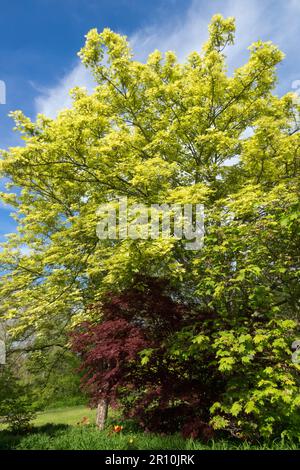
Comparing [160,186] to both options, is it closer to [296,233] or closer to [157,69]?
[296,233]

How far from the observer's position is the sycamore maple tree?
566cm

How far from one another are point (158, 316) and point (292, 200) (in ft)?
10.8

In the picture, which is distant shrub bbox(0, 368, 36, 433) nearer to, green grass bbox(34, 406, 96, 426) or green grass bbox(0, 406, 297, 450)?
green grass bbox(0, 406, 297, 450)

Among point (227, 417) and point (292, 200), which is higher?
point (292, 200)

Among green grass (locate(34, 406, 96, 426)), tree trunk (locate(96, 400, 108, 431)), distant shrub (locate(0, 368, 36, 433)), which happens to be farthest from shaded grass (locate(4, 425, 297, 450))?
green grass (locate(34, 406, 96, 426))

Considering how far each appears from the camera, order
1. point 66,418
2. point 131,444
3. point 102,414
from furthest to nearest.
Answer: point 66,418 < point 102,414 < point 131,444

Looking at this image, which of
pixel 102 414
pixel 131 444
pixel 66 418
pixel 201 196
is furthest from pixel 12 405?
pixel 201 196

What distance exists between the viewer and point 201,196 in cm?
625

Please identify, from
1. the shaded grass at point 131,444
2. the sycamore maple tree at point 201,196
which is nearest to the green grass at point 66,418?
the sycamore maple tree at point 201,196

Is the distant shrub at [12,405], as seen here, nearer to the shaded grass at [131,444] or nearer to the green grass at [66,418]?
the shaded grass at [131,444]

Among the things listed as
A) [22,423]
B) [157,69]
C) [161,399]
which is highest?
[157,69]

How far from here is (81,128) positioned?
7156 millimetres

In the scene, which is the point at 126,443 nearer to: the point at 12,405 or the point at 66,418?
the point at 12,405
